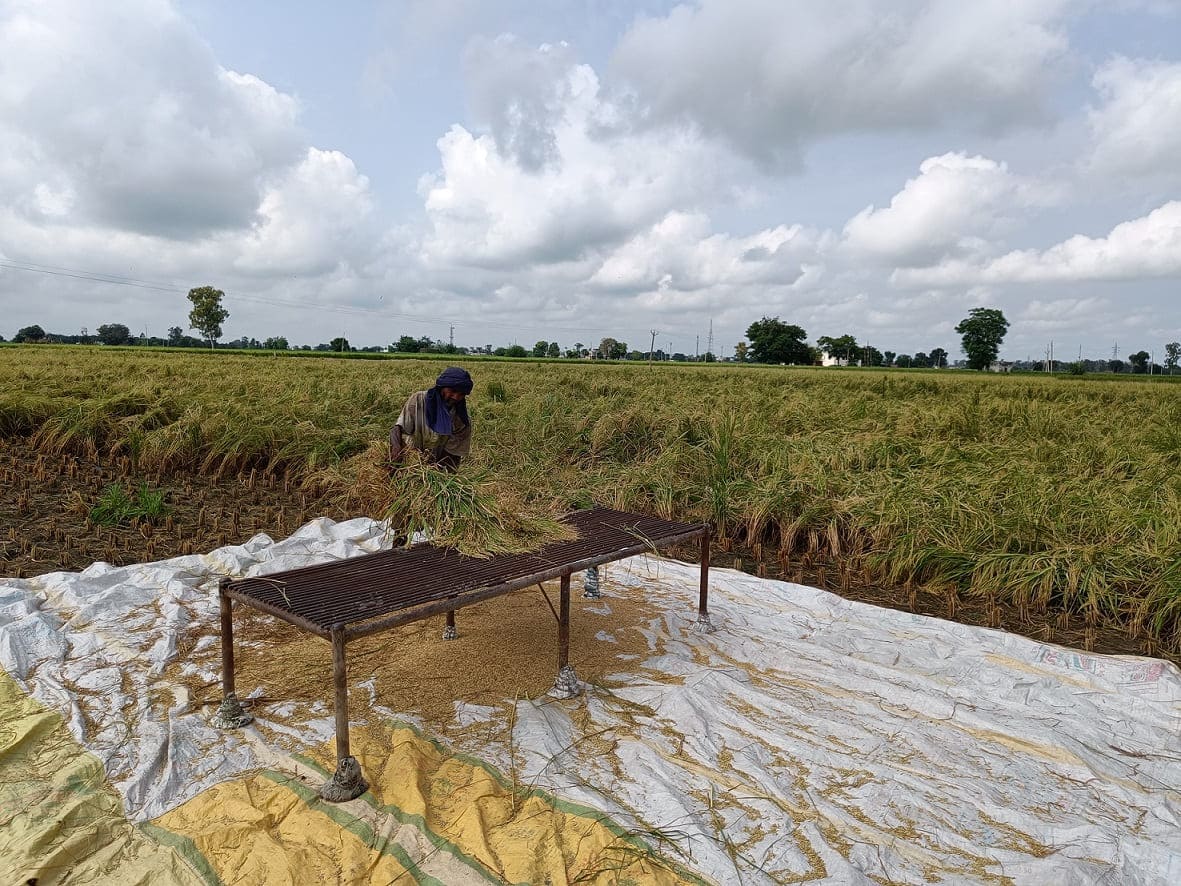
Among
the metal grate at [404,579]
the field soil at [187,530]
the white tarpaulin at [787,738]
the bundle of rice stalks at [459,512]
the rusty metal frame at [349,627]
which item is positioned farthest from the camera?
the field soil at [187,530]

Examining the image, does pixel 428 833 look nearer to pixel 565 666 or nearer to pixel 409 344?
pixel 565 666

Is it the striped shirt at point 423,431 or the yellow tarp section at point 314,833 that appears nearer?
the yellow tarp section at point 314,833

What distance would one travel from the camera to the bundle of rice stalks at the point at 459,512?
283 cm

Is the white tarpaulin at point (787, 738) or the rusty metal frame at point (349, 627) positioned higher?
the rusty metal frame at point (349, 627)

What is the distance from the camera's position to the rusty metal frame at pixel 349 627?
1.94 meters

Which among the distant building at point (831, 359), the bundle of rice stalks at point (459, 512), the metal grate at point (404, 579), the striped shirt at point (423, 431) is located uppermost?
the distant building at point (831, 359)

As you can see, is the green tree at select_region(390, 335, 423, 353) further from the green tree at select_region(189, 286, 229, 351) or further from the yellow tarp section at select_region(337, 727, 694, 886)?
the yellow tarp section at select_region(337, 727, 694, 886)

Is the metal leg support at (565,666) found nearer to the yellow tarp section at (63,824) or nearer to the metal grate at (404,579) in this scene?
the metal grate at (404,579)

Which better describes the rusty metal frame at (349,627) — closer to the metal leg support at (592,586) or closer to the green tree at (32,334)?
the metal leg support at (592,586)

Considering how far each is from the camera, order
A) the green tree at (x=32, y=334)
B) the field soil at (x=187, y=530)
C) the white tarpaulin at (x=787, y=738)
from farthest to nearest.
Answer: the green tree at (x=32, y=334) < the field soil at (x=187, y=530) < the white tarpaulin at (x=787, y=738)

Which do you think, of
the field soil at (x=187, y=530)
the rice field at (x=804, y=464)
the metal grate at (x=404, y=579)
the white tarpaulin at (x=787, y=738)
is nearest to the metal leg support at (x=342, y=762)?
the metal grate at (x=404, y=579)

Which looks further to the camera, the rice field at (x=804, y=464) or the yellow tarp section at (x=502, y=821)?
the rice field at (x=804, y=464)

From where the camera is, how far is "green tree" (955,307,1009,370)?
51.4 metres

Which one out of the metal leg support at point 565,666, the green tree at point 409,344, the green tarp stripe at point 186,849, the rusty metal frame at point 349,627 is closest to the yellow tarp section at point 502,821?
the rusty metal frame at point 349,627
